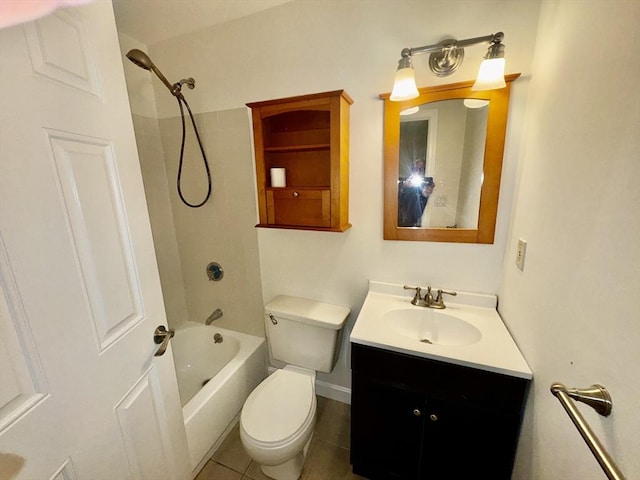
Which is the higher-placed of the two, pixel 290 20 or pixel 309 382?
pixel 290 20

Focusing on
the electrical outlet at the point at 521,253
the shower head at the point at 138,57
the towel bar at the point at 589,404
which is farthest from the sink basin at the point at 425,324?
the shower head at the point at 138,57

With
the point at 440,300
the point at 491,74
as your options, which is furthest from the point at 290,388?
the point at 491,74

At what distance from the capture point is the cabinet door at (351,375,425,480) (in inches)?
43.8

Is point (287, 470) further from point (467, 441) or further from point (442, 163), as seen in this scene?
point (442, 163)

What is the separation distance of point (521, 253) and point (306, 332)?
1.13 metres

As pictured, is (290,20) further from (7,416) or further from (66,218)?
(7,416)

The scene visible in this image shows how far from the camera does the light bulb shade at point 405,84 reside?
1.07 metres

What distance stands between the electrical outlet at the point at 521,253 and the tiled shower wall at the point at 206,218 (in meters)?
1.41

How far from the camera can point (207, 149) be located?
1.65m

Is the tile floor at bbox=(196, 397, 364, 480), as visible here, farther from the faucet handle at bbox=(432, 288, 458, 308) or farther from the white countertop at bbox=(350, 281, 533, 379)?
the faucet handle at bbox=(432, 288, 458, 308)

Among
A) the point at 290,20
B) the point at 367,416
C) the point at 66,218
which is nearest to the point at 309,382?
the point at 367,416

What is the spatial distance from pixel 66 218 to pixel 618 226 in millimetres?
1261

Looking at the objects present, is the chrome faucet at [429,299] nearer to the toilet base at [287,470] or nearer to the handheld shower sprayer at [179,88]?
the toilet base at [287,470]

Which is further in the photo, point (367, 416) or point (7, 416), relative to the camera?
point (367, 416)
